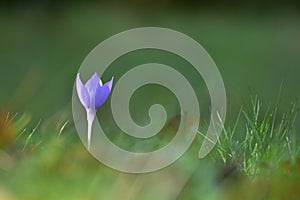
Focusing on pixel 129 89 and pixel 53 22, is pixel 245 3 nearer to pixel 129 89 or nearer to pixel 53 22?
pixel 53 22

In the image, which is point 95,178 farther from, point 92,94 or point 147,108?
point 147,108

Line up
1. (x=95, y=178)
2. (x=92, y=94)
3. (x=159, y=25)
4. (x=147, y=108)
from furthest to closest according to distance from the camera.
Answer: (x=159, y=25) → (x=147, y=108) → (x=92, y=94) → (x=95, y=178)

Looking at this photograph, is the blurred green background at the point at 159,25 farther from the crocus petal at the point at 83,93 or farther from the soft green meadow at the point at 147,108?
the crocus petal at the point at 83,93

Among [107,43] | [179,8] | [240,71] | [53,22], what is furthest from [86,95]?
[179,8]

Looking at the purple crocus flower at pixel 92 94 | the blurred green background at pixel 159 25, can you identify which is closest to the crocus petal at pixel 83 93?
the purple crocus flower at pixel 92 94

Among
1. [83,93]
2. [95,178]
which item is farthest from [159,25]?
[95,178]

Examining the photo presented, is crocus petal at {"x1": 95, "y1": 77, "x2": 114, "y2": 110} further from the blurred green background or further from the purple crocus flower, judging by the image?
the blurred green background

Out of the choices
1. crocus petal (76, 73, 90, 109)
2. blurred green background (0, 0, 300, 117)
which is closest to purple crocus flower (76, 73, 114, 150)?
crocus petal (76, 73, 90, 109)

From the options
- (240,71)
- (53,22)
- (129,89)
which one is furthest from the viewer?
(53,22)
